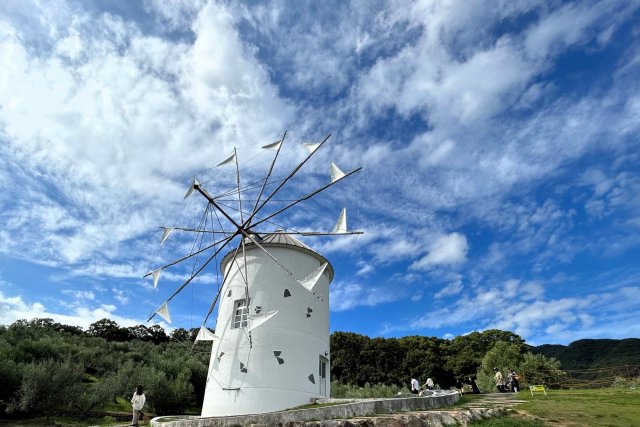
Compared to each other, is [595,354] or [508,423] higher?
[595,354]

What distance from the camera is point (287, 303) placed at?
1798 cm

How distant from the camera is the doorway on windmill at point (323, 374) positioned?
18016mm

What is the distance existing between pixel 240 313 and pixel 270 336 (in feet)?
7.02

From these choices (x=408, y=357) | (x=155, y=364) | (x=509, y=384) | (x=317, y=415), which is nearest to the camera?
(x=317, y=415)

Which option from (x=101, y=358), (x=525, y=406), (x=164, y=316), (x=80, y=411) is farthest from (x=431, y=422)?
(x=101, y=358)

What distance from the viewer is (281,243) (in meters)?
19.3

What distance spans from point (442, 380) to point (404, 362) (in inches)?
215

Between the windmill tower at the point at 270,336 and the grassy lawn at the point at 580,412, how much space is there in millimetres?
7869

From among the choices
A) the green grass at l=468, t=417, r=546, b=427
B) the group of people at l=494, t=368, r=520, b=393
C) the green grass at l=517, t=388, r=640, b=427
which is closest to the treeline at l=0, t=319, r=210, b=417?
the group of people at l=494, t=368, r=520, b=393

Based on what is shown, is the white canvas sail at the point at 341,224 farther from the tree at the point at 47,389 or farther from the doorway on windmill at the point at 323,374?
the tree at the point at 47,389

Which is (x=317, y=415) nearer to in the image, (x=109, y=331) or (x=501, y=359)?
(x=501, y=359)

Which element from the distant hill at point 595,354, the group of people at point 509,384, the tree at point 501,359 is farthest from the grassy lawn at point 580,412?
the distant hill at point 595,354

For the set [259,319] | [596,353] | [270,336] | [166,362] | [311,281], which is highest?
[596,353]

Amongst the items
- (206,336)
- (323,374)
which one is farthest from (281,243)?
(323,374)
